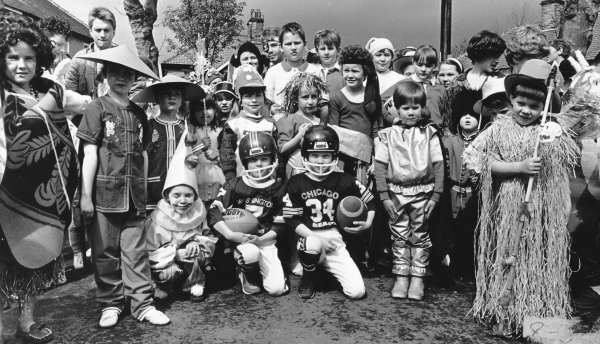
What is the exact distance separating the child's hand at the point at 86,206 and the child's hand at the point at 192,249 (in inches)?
35.0

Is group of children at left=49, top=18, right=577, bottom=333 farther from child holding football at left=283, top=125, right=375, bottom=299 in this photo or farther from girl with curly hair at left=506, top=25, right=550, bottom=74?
girl with curly hair at left=506, top=25, right=550, bottom=74

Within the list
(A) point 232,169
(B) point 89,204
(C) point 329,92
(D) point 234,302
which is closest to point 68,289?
(B) point 89,204

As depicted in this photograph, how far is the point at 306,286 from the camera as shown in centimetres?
432

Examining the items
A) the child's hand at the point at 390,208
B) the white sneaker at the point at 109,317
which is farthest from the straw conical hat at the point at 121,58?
the child's hand at the point at 390,208

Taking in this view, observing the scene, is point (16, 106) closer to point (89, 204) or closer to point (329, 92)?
point (89, 204)

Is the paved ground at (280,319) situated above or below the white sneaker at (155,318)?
below

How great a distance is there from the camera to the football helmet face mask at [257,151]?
14.5 ft

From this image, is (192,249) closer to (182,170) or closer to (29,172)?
(182,170)

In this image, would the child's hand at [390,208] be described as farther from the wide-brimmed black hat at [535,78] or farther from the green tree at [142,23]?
the green tree at [142,23]

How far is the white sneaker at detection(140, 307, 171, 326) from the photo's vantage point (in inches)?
145

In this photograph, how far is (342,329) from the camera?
3.62m

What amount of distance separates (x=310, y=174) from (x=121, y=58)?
6.32ft

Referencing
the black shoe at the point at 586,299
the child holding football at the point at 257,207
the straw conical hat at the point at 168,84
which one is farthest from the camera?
the straw conical hat at the point at 168,84

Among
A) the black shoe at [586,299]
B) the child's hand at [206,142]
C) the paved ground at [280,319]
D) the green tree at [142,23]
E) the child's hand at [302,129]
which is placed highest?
the green tree at [142,23]
